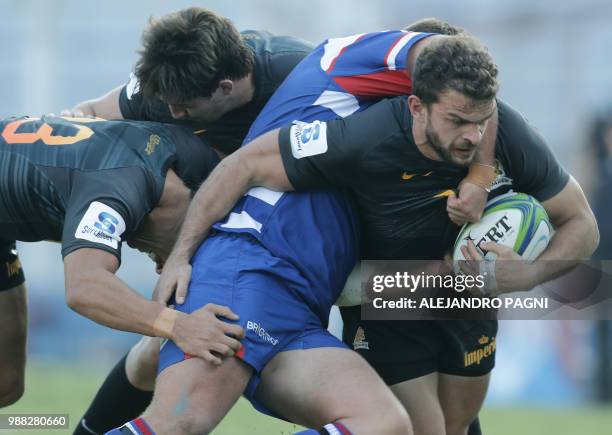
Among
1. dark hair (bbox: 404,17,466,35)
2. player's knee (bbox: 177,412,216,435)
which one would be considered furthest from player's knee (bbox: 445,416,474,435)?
dark hair (bbox: 404,17,466,35)

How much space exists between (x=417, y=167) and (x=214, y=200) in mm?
905

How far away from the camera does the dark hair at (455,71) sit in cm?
462

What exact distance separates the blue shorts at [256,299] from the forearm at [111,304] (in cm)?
15

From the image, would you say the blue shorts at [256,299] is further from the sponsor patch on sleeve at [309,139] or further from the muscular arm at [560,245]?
the muscular arm at [560,245]

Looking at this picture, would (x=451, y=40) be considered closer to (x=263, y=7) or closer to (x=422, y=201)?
(x=422, y=201)

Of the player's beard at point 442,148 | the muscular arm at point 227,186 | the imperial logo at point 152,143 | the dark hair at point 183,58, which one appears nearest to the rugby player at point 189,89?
the dark hair at point 183,58

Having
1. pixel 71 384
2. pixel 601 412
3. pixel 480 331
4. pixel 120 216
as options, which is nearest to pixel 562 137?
pixel 601 412

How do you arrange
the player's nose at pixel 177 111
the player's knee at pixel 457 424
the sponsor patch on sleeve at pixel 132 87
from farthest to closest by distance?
the sponsor patch on sleeve at pixel 132 87, the player's knee at pixel 457 424, the player's nose at pixel 177 111

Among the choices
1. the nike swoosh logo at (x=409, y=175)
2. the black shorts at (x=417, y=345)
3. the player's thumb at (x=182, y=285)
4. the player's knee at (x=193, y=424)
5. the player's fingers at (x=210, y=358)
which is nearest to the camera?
the player's knee at (x=193, y=424)

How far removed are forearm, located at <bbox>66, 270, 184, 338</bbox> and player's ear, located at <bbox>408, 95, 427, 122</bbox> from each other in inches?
53.5

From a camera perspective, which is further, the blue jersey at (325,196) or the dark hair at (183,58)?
the dark hair at (183,58)

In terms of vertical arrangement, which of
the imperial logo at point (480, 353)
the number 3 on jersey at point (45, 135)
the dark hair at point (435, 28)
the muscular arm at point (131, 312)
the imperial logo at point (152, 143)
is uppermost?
the dark hair at point (435, 28)

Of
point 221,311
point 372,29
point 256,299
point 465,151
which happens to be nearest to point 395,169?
point 465,151

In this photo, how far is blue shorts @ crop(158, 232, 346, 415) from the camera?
15.4 ft
